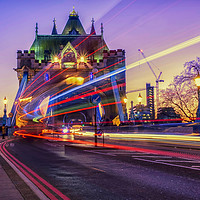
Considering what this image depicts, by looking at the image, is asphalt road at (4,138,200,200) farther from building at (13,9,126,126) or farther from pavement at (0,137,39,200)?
building at (13,9,126,126)

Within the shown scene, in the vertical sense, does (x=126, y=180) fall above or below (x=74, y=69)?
below

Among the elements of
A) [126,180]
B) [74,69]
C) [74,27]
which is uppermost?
[74,27]

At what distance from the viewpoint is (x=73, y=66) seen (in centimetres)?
9038

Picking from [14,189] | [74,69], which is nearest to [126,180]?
[14,189]

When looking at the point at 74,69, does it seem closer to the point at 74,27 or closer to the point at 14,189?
the point at 74,27

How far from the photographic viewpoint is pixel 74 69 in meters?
89.3

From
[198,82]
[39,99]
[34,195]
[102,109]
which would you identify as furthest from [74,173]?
[102,109]

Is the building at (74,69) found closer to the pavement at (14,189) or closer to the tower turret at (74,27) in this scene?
the tower turret at (74,27)

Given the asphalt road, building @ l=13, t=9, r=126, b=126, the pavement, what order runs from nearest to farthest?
the pavement
the asphalt road
building @ l=13, t=9, r=126, b=126

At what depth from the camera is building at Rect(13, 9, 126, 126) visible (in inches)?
3371

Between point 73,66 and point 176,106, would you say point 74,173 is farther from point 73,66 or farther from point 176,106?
point 73,66

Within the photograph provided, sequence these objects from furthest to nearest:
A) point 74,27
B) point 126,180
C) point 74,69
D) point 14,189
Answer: point 74,27
point 74,69
point 126,180
point 14,189

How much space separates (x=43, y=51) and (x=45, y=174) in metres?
89.3

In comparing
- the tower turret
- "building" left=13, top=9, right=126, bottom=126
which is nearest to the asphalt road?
"building" left=13, top=9, right=126, bottom=126
